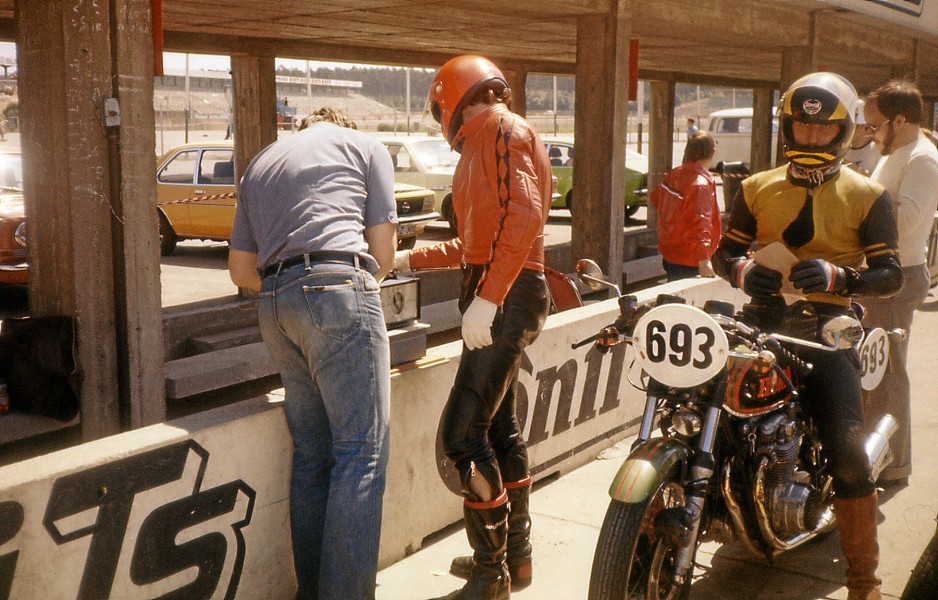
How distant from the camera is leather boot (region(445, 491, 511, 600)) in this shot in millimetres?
3631

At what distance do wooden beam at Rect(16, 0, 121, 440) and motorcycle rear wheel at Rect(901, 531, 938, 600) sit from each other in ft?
12.7

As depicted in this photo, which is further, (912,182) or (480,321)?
(912,182)

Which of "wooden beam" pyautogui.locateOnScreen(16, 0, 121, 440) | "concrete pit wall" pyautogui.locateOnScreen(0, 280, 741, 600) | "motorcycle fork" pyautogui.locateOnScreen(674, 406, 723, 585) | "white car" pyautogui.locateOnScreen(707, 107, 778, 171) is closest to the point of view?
"concrete pit wall" pyautogui.locateOnScreen(0, 280, 741, 600)

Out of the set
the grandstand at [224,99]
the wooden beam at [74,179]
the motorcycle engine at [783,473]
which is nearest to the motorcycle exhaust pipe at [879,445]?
the motorcycle engine at [783,473]

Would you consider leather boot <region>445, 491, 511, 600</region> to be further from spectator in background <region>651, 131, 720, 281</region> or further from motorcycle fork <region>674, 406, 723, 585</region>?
spectator in background <region>651, 131, 720, 281</region>

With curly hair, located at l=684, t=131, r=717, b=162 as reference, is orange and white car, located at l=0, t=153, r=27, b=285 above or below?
below

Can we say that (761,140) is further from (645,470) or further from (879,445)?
(645,470)

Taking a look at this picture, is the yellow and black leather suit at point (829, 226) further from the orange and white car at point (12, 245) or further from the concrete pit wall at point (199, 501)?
the orange and white car at point (12, 245)

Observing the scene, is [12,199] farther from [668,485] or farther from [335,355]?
[668,485]

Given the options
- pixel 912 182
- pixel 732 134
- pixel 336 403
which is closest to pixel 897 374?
pixel 912 182

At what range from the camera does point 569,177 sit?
21.9 metres

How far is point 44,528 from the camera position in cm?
278

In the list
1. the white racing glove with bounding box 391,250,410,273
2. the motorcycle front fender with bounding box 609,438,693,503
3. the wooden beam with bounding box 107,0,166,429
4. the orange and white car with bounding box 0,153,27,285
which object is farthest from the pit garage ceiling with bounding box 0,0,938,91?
the motorcycle front fender with bounding box 609,438,693,503

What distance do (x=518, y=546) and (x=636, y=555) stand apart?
0.89 meters
